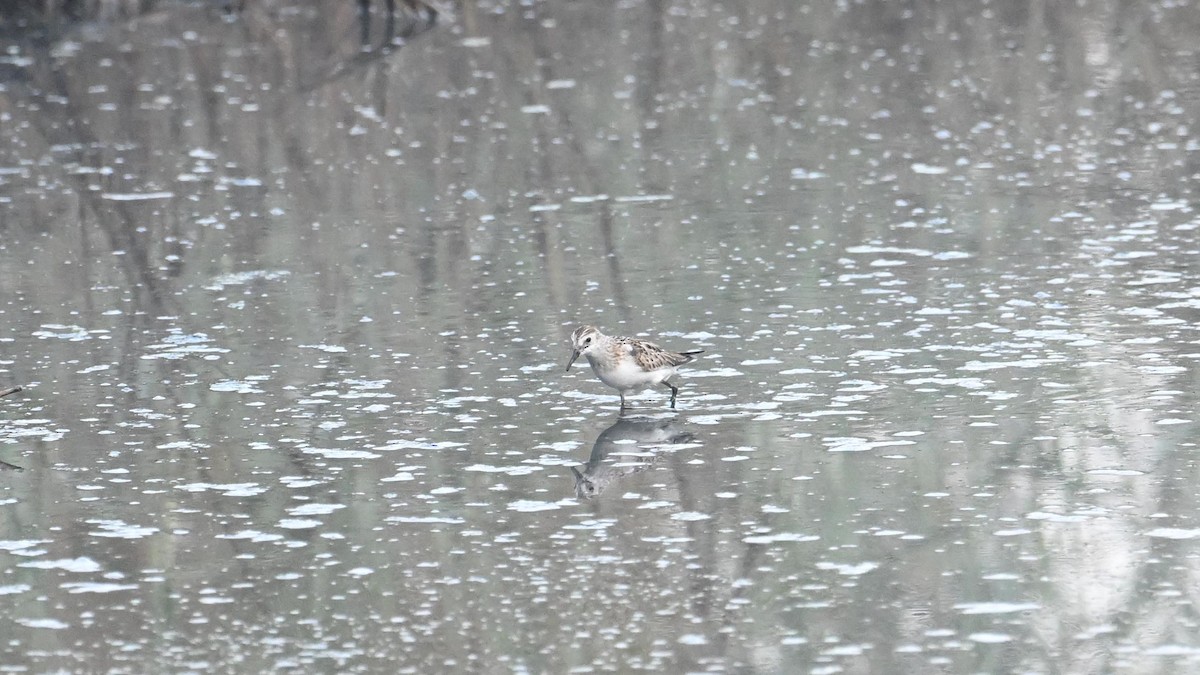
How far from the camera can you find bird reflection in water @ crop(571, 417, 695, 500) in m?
9.55

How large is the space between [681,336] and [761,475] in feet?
9.64

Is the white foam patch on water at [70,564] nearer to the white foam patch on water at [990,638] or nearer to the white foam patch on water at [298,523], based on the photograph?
the white foam patch on water at [298,523]

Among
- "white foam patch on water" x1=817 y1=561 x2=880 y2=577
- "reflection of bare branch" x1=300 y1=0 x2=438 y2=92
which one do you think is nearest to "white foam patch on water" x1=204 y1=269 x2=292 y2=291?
"white foam patch on water" x1=817 y1=561 x2=880 y2=577

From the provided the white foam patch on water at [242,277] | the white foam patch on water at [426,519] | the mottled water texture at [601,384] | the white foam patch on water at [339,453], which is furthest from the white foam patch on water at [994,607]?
the white foam patch on water at [242,277]

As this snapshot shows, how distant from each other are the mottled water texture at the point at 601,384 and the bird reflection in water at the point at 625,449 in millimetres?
40

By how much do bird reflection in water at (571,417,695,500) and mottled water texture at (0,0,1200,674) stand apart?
0.04 metres

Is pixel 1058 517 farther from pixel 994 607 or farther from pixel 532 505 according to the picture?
pixel 532 505

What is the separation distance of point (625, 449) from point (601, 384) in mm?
1553

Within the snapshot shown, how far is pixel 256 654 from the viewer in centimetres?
749

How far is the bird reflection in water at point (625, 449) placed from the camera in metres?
9.55

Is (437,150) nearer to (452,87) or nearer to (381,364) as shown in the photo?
(452,87)

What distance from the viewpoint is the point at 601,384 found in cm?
1159

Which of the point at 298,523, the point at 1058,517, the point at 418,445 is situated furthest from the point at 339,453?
the point at 1058,517

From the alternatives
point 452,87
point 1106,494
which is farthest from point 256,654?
point 452,87
